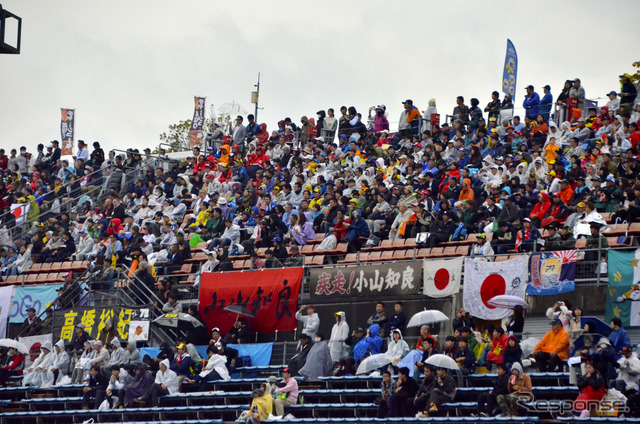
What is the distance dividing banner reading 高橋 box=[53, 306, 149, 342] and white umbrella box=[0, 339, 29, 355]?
1040mm

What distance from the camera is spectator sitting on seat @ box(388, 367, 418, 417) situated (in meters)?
20.1

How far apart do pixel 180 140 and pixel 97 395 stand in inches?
1709

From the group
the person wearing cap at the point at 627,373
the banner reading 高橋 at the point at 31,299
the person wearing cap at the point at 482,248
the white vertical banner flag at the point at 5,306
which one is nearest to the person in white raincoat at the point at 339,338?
the person wearing cap at the point at 482,248

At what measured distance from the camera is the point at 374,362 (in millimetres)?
21484

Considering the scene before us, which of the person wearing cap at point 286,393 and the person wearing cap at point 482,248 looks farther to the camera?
the person wearing cap at point 482,248

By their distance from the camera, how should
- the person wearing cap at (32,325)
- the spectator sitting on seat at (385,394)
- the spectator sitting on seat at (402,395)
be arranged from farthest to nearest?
the person wearing cap at (32,325)
the spectator sitting on seat at (385,394)
the spectator sitting on seat at (402,395)

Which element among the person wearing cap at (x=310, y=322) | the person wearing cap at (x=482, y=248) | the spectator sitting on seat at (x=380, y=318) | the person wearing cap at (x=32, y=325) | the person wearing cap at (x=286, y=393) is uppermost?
the person wearing cap at (x=482, y=248)

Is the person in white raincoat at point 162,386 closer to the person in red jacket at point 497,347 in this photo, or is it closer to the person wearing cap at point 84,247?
the person in red jacket at point 497,347

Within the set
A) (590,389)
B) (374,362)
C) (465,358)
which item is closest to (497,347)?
(465,358)

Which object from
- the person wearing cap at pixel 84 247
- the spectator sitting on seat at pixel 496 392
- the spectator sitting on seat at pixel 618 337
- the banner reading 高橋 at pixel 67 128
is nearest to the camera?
the spectator sitting on seat at pixel 496 392

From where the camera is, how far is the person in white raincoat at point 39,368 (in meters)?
27.5

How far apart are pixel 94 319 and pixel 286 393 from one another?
8.08m

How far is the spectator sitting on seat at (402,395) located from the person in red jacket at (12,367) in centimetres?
1238

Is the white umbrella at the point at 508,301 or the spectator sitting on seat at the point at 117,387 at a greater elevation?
the white umbrella at the point at 508,301
